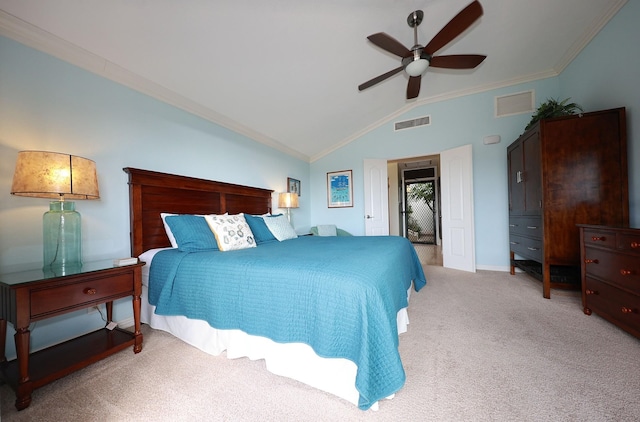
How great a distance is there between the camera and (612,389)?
4.03 ft

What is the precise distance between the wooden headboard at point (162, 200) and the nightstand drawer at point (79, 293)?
2.04 feet

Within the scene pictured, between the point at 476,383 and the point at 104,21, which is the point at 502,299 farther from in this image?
the point at 104,21

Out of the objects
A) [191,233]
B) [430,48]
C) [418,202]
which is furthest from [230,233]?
[418,202]

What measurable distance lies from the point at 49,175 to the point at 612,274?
4023mm

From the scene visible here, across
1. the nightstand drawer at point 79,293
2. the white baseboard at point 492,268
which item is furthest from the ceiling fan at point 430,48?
the white baseboard at point 492,268

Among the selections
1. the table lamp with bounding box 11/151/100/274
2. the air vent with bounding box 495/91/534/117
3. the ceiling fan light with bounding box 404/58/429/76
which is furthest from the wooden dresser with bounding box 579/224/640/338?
the table lamp with bounding box 11/151/100/274

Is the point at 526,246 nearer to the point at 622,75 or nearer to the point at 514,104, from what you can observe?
the point at 622,75

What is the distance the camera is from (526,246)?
9.68 ft

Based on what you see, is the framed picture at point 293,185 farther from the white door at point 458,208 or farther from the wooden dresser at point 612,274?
the wooden dresser at point 612,274

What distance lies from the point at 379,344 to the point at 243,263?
955mm

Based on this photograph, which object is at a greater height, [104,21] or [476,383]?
[104,21]

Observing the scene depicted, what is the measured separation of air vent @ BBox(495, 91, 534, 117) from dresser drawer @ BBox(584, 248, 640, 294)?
263cm

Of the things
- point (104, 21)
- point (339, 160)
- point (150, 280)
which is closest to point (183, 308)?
point (150, 280)

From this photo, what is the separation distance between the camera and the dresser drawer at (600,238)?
1.80m
